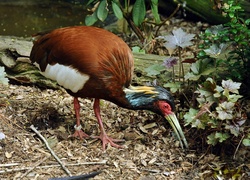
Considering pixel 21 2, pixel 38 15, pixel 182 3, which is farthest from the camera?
pixel 21 2

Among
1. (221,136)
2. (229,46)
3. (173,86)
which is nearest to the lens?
(221,136)

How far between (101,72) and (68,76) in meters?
0.33

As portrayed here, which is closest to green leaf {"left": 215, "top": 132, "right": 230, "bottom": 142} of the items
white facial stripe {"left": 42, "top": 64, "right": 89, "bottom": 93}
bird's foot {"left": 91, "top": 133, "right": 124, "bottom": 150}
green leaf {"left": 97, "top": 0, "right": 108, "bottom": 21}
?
bird's foot {"left": 91, "top": 133, "right": 124, "bottom": 150}

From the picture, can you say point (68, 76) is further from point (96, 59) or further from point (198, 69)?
point (198, 69)

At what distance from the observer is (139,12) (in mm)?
6176

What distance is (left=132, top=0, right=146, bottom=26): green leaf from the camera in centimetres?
617

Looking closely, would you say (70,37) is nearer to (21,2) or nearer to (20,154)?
(20,154)

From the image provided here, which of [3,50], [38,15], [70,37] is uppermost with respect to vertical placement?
[70,37]

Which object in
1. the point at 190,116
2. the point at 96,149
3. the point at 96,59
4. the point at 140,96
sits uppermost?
the point at 96,59

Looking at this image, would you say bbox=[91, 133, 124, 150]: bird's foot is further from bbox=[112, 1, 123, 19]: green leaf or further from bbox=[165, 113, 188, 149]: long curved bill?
bbox=[112, 1, 123, 19]: green leaf

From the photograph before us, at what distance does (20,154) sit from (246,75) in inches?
85.5

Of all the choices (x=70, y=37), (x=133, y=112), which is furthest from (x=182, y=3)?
(x=70, y=37)

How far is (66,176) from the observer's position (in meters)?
4.15

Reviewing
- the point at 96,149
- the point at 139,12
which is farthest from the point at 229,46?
the point at 139,12
